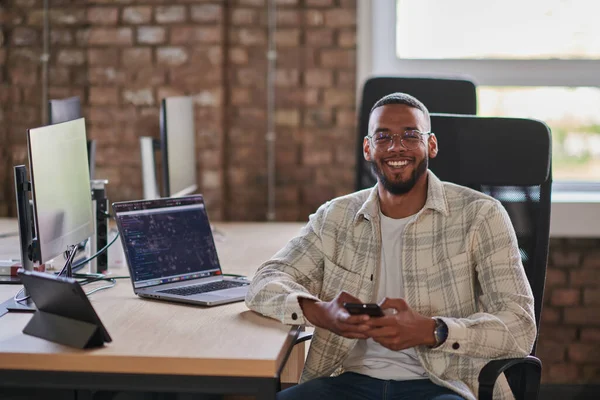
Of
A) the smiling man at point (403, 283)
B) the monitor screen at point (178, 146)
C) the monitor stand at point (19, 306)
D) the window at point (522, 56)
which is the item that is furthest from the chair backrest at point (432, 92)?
the monitor stand at point (19, 306)

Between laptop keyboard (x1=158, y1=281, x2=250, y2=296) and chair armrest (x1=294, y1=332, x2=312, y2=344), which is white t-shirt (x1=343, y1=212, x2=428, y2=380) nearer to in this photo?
chair armrest (x1=294, y1=332, x2=312, y2=344)

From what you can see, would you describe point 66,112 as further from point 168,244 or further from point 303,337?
point 303,337

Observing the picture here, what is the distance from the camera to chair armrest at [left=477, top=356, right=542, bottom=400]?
6.24 feet

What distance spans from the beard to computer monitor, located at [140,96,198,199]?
3.47ft

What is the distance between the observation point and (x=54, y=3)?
3.78 metres

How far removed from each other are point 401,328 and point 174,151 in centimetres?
153

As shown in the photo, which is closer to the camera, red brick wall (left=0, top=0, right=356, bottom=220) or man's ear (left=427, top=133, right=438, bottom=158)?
man's ear (left=427, top=133, right=438, bottom=158)

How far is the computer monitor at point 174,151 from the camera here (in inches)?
122

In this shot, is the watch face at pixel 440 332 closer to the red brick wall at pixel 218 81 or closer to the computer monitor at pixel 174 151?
the computer monitor at pixel 174 151

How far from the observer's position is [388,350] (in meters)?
2.13

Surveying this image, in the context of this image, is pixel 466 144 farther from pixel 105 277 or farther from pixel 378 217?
pixel 105 277

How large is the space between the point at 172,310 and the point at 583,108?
92.0 inches

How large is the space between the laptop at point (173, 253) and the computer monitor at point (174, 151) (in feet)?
2.03

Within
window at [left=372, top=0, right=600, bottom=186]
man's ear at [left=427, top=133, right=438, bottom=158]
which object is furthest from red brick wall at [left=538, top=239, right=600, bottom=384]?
man's ear at [left=427, top=133, right=438, bottom=158]
